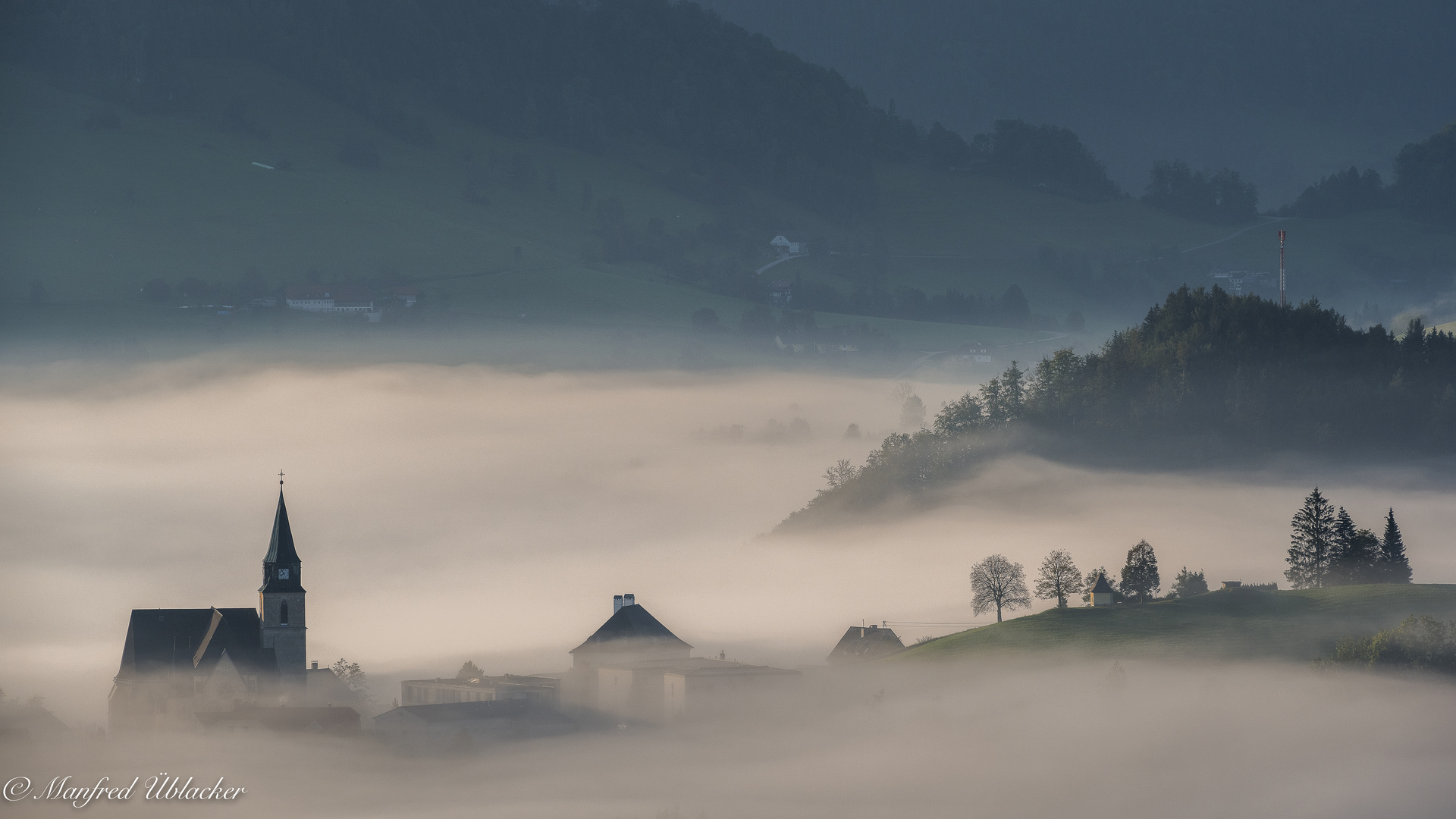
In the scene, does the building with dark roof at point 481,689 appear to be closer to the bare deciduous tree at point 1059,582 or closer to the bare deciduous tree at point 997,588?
the bare deciduous tree at point 997,588

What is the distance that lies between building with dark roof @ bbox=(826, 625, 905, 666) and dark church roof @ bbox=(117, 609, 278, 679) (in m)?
43.0

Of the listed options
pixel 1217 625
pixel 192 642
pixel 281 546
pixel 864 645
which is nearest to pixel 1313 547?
pixel 1217 625

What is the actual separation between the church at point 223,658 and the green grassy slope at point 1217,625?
4311 cm

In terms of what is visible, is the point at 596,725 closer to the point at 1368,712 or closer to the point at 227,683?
the point at 227,683

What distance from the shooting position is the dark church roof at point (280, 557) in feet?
427

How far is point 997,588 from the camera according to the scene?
149000mm

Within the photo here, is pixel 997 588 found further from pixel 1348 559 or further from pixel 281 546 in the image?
pixel 281 546

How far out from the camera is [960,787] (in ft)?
370

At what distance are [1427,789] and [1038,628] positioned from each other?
3071 cm

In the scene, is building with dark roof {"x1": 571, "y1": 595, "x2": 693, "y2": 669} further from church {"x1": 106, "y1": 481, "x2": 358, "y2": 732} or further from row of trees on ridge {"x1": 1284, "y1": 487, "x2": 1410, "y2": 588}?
row of trees on ridge {"x1": 1284, "y1": 487, "x2": 1410, "y2": 588}

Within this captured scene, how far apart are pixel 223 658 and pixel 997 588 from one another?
198 feet

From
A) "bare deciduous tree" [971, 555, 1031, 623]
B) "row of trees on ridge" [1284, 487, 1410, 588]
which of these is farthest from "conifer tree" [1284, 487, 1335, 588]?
"bare deciduous tree" [971, 555, 1031, 623]

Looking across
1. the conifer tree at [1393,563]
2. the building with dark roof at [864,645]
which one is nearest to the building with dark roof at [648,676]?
the building with dark roof at [864,645]

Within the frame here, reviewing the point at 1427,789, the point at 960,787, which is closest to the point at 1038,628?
the point at 960,787
